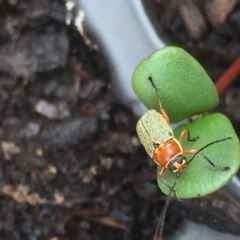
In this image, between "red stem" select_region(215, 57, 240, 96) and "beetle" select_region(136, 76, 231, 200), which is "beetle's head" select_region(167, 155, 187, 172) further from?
"red stem" select_region(215, 57, 240, 96)

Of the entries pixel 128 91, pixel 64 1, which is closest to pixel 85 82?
pixel 128 91

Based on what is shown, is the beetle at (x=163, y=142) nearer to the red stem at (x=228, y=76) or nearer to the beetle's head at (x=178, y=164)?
the beetle's head at (x=178, y=164)

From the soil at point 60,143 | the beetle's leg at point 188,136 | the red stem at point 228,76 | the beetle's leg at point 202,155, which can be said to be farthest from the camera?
the soil at point 60,143

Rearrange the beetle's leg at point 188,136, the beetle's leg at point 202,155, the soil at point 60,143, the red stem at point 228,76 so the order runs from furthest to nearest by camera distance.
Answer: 1. the soil at point 60,143
2. the red stem at point 228,76
3. the beetle's leg at point 188,136
4. the beetle's leg at point 202,155

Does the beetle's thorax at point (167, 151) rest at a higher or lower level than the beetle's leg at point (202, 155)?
lower

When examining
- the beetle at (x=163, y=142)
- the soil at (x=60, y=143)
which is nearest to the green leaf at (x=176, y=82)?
the beetle at (x=163, y=142)

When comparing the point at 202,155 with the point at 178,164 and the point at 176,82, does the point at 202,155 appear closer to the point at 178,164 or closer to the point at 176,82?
the point at 178,164

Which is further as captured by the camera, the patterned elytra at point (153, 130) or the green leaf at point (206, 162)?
the patterned elytra at point (153, 130)
